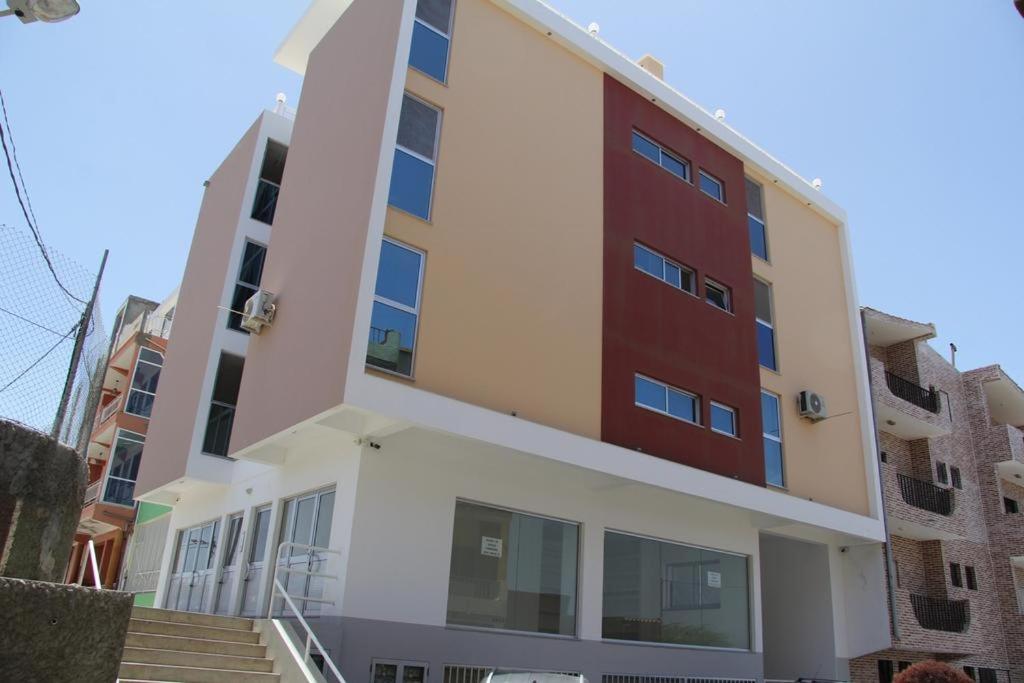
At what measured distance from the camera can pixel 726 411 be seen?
1666cm

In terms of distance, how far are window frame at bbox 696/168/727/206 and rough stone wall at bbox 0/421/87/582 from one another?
1529 cm

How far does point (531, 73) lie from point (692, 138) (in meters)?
4.91

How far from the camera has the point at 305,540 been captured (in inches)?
525

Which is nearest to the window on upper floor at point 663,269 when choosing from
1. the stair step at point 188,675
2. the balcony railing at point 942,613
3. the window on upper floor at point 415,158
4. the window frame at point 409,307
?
the window on upper floor at point 415,158

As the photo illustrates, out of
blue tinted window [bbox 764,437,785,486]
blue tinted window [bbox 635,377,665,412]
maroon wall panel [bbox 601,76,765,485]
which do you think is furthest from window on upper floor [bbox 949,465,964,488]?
blue tinted window [bbox 635,377,665,412]

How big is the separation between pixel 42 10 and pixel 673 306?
12.4 meters

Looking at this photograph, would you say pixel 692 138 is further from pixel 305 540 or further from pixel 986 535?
pixel 986 535

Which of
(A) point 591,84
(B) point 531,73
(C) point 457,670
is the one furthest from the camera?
(A) point 591,84

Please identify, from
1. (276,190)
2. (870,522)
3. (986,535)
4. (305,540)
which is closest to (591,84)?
(276,190)

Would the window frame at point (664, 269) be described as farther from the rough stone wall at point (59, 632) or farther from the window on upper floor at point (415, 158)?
the rough stone wall at point (59, 632)

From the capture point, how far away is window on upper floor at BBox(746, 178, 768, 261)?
19.2 meters

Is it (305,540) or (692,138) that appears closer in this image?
(305,540)

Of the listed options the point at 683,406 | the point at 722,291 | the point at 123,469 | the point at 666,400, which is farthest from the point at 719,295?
the point at 123,469

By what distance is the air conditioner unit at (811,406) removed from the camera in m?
18.0
